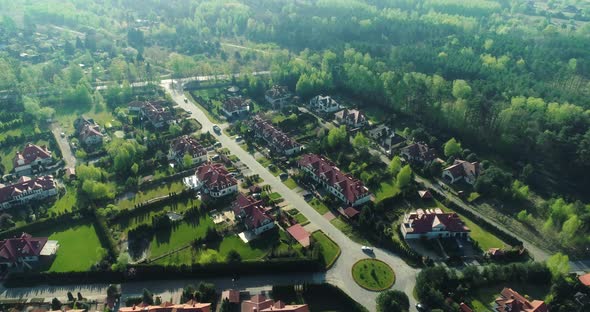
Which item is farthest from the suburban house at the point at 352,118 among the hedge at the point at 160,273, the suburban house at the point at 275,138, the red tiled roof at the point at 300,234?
the hedge at the point at 160,273

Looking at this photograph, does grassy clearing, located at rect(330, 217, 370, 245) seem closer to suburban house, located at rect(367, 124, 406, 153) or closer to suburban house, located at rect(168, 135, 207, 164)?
suburban house, located at rect(367, 124, 406, 153)

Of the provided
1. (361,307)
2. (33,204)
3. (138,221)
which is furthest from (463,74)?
(33,204)

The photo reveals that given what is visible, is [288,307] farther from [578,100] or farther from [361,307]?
[578,100]

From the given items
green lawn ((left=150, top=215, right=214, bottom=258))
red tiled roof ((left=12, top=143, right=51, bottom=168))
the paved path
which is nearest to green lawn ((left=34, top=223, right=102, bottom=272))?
green lawn ((left=150, top=215, right=214, bottom=258))

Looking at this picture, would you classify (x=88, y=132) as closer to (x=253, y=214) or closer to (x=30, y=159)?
(x=30, y=159)

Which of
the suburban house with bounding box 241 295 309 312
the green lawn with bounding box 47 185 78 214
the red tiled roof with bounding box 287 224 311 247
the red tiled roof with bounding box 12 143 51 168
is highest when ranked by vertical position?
the suburban house with bounding box 241 295 309 312

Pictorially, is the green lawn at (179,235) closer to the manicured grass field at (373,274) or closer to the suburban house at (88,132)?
the manicured grass field at (373,274)

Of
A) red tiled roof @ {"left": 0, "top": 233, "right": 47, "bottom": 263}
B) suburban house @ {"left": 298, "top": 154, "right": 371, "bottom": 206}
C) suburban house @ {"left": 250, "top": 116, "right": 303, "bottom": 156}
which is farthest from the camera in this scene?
suburban house @ {"left": 250, "top": 116, "right": 303, "bottom": 156}
